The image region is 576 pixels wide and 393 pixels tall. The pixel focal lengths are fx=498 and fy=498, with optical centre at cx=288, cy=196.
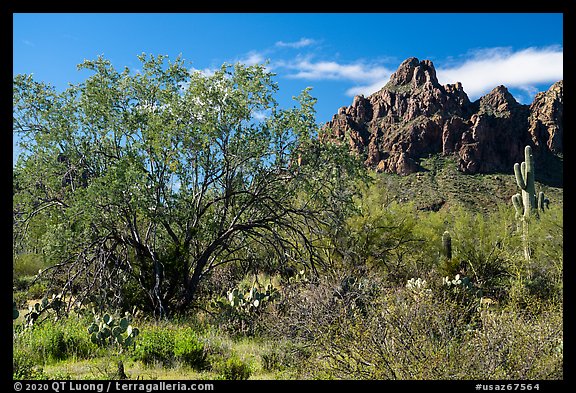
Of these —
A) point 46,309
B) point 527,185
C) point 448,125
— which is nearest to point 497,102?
point 448,125

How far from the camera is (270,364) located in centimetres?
713

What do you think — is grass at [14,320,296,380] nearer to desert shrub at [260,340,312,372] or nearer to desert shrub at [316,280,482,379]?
desert shrub at [260,340,312,372]

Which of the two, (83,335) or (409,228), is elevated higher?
(409,228)

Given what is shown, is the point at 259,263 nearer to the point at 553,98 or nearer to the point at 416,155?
the point at 416,155

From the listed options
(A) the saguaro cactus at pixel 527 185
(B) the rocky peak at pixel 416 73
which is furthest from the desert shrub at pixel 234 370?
(B) the rocky peak at pixel 416 73

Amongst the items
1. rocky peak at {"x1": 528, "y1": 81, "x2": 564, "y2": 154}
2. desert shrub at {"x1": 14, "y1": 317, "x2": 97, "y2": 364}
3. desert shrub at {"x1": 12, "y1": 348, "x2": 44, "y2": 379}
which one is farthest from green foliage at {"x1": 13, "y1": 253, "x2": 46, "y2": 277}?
rocky peak at {"x1": 528, "y1": 81, "x2": 564, "y2": 154}

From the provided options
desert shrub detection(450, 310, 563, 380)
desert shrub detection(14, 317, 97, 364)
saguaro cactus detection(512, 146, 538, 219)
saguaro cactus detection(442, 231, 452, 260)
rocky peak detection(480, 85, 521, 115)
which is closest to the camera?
desert shrub detection(450, 310, 563, 380)

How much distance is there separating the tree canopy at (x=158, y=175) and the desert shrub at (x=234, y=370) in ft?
10.5

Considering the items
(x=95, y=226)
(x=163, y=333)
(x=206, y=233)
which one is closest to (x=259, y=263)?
(x=206, y=233)

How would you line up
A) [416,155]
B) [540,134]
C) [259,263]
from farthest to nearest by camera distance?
[540,134] → [416,155] → [259,263]

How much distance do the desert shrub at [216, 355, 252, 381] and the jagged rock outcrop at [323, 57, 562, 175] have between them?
50.2m

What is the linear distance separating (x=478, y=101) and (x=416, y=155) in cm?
2358

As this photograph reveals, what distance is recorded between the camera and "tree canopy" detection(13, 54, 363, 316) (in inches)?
383
